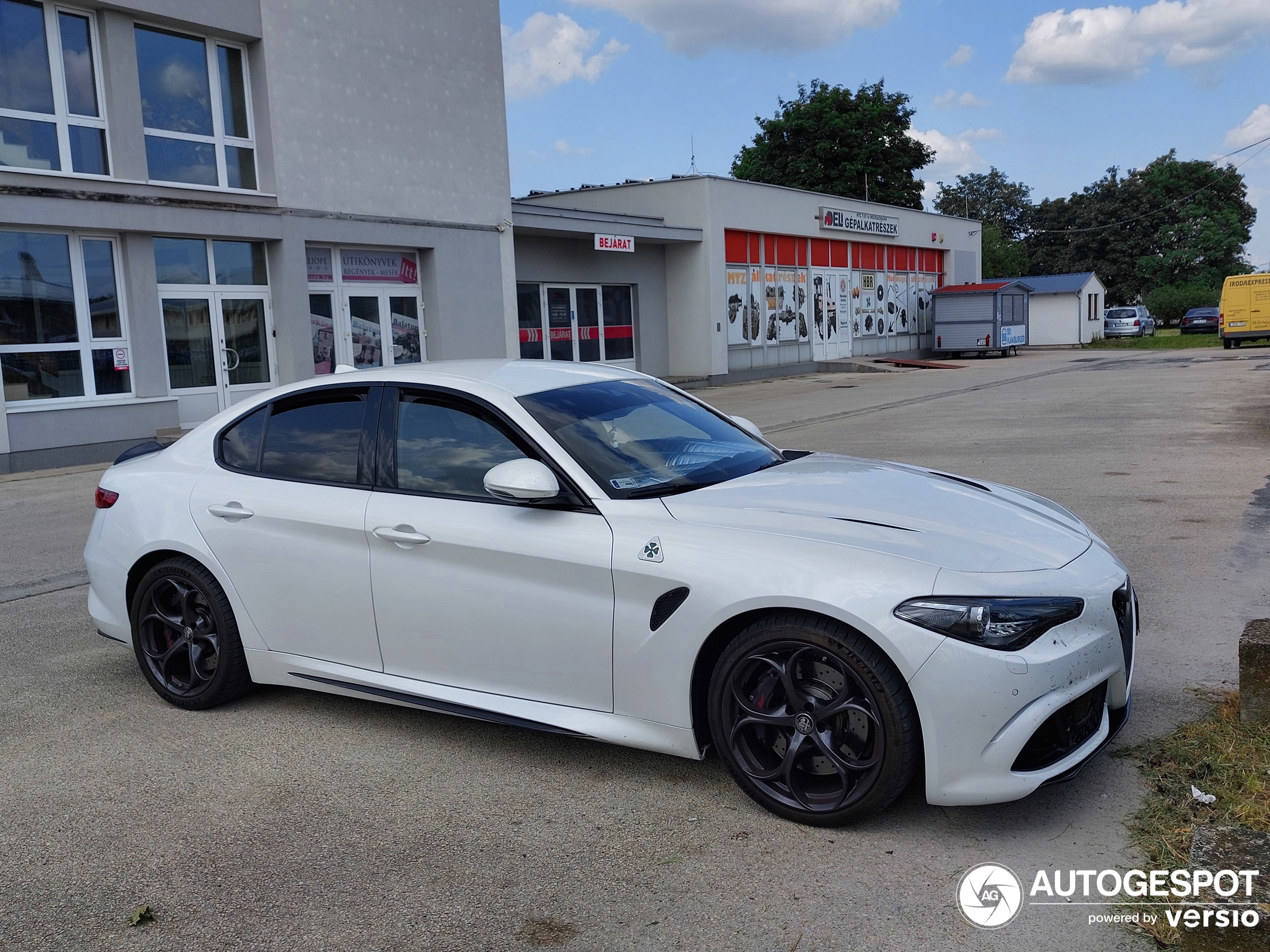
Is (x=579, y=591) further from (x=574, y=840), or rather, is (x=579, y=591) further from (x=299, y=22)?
(x=299, y=22)

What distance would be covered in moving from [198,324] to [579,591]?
15524mm

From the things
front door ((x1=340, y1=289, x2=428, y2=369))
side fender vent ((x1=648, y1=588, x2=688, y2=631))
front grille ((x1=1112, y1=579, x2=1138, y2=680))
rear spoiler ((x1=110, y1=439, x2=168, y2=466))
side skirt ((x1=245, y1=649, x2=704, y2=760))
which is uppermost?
front door ((x1=340, y1=289, x2=428, y2=369))

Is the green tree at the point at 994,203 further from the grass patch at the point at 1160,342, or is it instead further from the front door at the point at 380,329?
the front door at the point at 380,329

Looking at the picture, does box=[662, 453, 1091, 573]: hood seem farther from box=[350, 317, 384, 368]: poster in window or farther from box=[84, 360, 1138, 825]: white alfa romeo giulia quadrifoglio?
box=[350, 317, 384, 368]: poster in window

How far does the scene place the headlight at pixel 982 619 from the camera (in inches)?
127

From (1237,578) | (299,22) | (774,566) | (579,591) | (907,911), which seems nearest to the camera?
(907,911)

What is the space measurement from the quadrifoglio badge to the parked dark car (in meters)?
58.8

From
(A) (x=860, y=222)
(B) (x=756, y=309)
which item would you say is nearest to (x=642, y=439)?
(B) (x=756, y=309)

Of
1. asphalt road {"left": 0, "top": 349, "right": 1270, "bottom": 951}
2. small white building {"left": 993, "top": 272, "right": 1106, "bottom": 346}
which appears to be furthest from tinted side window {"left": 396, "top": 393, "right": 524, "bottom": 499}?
small white building {"left": 993, "top": 272, "right": 1106, "bottom": 346}

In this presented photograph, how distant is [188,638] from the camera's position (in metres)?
4.84

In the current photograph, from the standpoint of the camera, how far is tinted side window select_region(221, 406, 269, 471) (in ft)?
15.9

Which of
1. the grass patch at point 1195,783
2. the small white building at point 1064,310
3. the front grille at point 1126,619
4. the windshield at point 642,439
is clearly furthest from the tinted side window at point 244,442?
the small white building at point 1064,310

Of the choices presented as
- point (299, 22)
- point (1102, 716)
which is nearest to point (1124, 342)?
point (299, 22)

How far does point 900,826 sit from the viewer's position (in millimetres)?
3508
